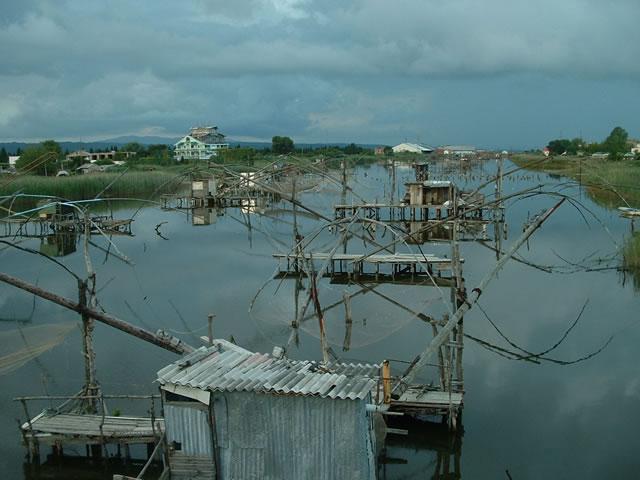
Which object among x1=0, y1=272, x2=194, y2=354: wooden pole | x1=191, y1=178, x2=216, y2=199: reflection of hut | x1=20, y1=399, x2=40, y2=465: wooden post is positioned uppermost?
x1=0, y1=272, x2=194, y2=354: wooden pole

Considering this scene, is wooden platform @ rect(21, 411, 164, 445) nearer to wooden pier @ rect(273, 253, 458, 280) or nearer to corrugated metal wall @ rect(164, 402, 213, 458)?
corrugated metal wall @ rect(164, 402, 213, 458)

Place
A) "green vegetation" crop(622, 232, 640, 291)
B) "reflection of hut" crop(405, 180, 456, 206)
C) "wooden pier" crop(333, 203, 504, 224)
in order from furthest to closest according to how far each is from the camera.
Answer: "reflection of hut" crop(405, 180, 456, 206) → "wooden pier" crop(333, 203, 504, 224) → "green vegetation" crop(622, 232, 640, 291)

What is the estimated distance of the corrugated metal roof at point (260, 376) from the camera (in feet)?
17.6

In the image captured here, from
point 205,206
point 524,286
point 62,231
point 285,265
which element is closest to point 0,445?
point 285,265

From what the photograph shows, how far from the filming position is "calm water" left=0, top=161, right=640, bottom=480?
7.86 m

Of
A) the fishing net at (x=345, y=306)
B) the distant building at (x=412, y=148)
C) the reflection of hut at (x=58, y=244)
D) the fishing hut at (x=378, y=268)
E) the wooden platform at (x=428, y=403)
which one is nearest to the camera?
the wooden platform at (x=428, y=403)

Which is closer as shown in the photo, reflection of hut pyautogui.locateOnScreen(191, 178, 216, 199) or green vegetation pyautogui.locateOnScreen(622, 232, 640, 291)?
green vegetation pyautogui.locateOnScreen(622, 232, 640, 291)

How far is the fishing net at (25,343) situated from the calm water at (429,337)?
3.5 inches

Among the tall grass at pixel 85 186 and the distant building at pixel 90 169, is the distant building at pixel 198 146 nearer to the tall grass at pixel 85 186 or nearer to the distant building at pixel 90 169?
the distant building at pixel 90 169

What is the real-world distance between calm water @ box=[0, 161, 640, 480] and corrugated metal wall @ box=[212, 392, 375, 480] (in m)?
2.23

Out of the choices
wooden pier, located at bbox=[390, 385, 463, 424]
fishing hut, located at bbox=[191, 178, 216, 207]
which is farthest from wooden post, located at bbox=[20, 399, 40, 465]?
fishing hut, located at bbox=[191, 178, 216, 207]

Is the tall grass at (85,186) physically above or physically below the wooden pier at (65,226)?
above

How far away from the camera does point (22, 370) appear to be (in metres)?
9.94

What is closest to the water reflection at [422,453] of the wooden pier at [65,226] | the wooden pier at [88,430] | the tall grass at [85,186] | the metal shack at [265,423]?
the metal shack at [265,423]
